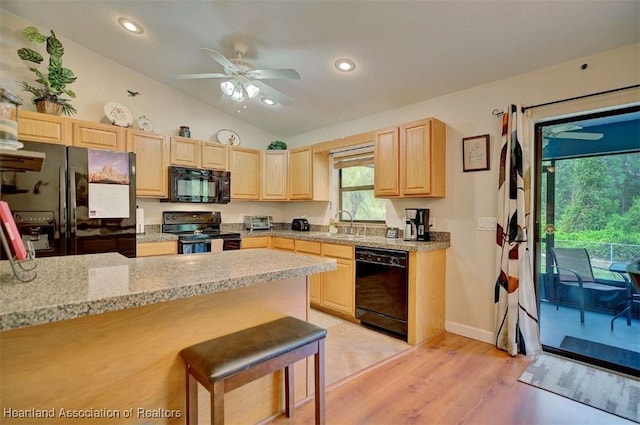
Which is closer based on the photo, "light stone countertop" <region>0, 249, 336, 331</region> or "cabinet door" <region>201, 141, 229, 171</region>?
"light stone countertop" <region>0, 249, 336, 331</region>

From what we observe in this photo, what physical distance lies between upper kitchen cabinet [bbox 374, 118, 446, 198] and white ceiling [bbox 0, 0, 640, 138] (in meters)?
0.45

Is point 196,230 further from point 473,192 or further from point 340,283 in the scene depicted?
point 473,192

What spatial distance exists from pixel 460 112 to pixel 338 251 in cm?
200

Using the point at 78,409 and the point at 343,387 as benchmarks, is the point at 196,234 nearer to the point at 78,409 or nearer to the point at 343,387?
the point at 343,387

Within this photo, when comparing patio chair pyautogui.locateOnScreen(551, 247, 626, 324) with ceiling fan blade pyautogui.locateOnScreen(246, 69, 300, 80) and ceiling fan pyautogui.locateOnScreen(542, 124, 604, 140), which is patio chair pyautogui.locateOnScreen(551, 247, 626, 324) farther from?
ceiling fan blade pyautogui.locateOnScreen(246, 69, 300, 80)

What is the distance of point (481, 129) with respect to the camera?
305 centimetres

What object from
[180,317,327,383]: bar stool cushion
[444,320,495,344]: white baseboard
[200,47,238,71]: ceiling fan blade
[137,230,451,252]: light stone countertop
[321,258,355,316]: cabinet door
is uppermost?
[200,47,238,71]: ceiling fan blade

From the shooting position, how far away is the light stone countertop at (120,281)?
83cm

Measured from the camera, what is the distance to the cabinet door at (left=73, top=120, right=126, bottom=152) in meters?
3.18

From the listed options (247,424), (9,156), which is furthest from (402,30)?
(247,424)

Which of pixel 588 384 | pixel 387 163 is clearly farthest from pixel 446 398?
pixel 387 163

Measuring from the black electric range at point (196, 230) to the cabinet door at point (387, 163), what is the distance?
207 centimetres

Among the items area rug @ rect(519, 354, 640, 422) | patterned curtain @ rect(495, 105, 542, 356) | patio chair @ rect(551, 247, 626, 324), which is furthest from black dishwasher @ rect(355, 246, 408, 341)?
patio chair @ rect(551, 247, 626, 324)

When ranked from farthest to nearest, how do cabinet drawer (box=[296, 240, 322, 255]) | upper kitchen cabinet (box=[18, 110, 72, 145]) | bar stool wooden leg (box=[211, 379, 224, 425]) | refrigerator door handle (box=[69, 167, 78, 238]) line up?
cabinet drawer (box=[296, 240, 322, 255])
upper kitchen cabinet (box=[18, 110, 72, 145])
refrigerator door handle (box=[69, 167, 78, 238])
bar stool wooden leg (box=[211, 379, 224, 425])
